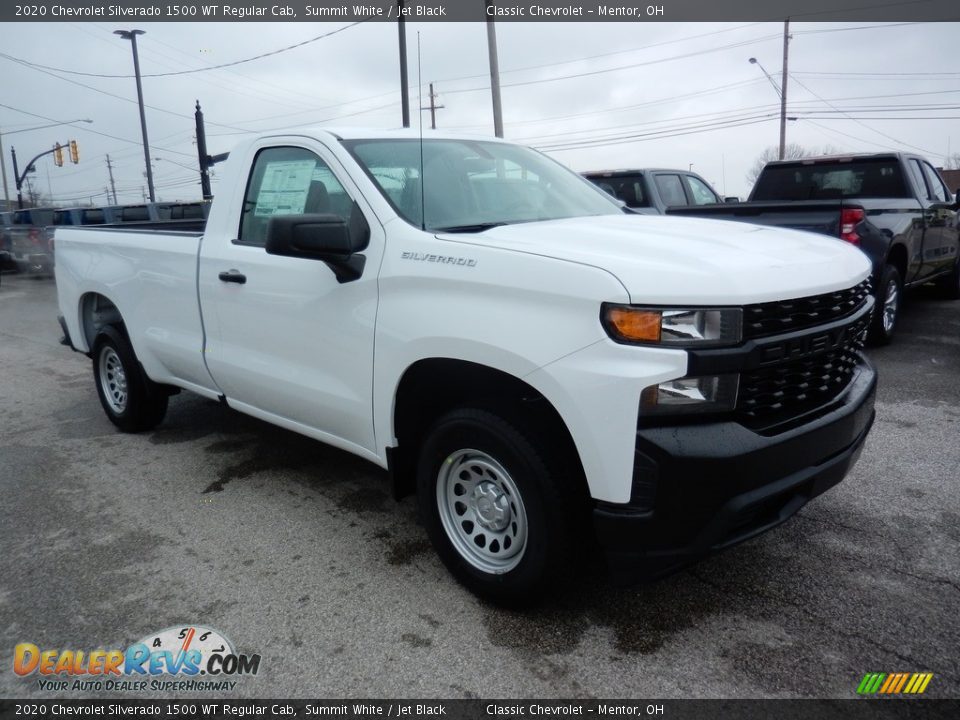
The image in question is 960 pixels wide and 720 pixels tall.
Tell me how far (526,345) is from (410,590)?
1.27 m

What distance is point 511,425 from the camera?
108 inches

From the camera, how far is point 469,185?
366 cm

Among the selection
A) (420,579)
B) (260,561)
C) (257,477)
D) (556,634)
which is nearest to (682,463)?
(556,634)

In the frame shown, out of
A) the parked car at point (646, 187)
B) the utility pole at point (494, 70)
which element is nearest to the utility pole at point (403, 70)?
the utility pole at point (494, 70)

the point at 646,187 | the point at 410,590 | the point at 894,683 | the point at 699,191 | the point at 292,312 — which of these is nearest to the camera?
the point at 894,683

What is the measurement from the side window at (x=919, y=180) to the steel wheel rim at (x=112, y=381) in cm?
785

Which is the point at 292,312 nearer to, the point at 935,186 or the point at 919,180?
the point at 919,180

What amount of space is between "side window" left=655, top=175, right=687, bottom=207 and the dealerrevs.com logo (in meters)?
9.66

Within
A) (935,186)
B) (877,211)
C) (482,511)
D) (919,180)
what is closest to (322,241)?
(482,511)

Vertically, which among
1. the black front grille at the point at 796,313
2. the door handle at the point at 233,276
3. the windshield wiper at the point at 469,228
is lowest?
the black front grille at the point at 796,313

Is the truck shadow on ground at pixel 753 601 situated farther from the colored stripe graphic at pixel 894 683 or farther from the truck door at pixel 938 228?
the truck door at pixel 938 228

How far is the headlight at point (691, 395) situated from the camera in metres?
2.38

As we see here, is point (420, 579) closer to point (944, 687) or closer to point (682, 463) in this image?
point (682, 463)

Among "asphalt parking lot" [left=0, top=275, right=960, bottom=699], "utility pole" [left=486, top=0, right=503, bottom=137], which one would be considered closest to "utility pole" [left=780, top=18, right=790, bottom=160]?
"utility pole" [left=486, top=0, right=503, bottom=137]
